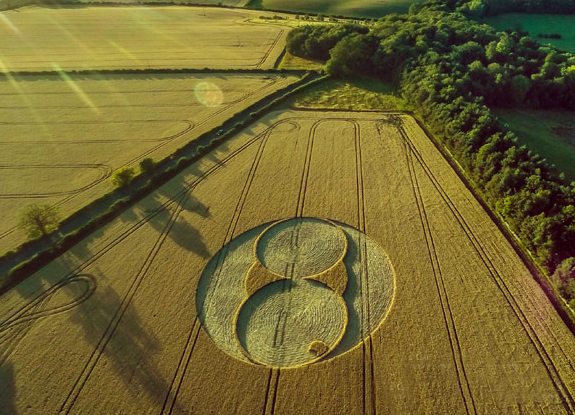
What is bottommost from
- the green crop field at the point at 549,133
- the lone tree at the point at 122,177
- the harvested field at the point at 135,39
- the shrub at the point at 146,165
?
the lone tree at the point at 122,177

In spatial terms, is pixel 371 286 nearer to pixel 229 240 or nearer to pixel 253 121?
pixel 229 240

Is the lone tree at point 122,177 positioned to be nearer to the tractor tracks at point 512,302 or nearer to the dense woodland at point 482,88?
the tractor tracks at point 512,302

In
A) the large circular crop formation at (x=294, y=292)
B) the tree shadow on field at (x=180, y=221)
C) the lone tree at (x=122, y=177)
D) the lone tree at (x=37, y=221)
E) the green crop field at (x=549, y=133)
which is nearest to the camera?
the large circular crop formation at (x=294, y=292)

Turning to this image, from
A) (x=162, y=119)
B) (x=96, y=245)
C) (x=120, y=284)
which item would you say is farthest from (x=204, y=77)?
(x=120, y=284)

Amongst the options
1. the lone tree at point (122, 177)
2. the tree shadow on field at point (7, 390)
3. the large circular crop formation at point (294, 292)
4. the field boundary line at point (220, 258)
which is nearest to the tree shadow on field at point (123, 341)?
the field boundary line at point (220, 258)

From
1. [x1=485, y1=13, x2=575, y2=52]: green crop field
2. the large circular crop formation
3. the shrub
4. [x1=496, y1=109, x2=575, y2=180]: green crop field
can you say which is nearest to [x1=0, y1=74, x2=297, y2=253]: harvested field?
the shrub

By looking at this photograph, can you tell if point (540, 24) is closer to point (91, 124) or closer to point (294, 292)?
point (294, 292)

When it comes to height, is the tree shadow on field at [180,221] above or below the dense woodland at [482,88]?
below
